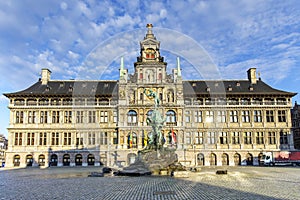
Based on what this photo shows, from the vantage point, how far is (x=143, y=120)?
51.7 metres

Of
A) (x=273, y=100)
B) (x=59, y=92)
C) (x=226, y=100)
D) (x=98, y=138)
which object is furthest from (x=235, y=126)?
(x=59, y=92)

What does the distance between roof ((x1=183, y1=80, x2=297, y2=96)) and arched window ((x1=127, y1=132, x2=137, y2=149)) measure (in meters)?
12.4

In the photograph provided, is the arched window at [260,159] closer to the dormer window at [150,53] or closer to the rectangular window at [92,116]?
the dormer window at [150,53]

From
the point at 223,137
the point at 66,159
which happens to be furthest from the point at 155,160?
the point at 66,159

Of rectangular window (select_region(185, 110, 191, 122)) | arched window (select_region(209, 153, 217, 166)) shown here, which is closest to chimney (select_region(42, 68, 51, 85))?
rectangular window (select_region(185, 110, 191, 122))

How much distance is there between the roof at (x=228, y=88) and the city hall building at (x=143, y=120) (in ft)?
0.85

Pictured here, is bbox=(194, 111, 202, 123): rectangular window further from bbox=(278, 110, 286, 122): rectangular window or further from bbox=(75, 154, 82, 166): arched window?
bbox=(75, 154, 82, 166): arched window

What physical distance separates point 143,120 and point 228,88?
17.8m

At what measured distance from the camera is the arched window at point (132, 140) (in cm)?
5053

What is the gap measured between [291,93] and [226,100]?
11.9 m

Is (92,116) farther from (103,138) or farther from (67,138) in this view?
(67,138)

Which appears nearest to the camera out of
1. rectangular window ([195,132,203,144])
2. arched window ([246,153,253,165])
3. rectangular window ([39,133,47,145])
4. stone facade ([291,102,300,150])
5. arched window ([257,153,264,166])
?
arched window ([257,153,264,166])

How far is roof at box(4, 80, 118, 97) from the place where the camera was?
53.8 m

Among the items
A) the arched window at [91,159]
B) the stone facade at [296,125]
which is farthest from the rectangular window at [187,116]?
the stone facade at [296,125]
